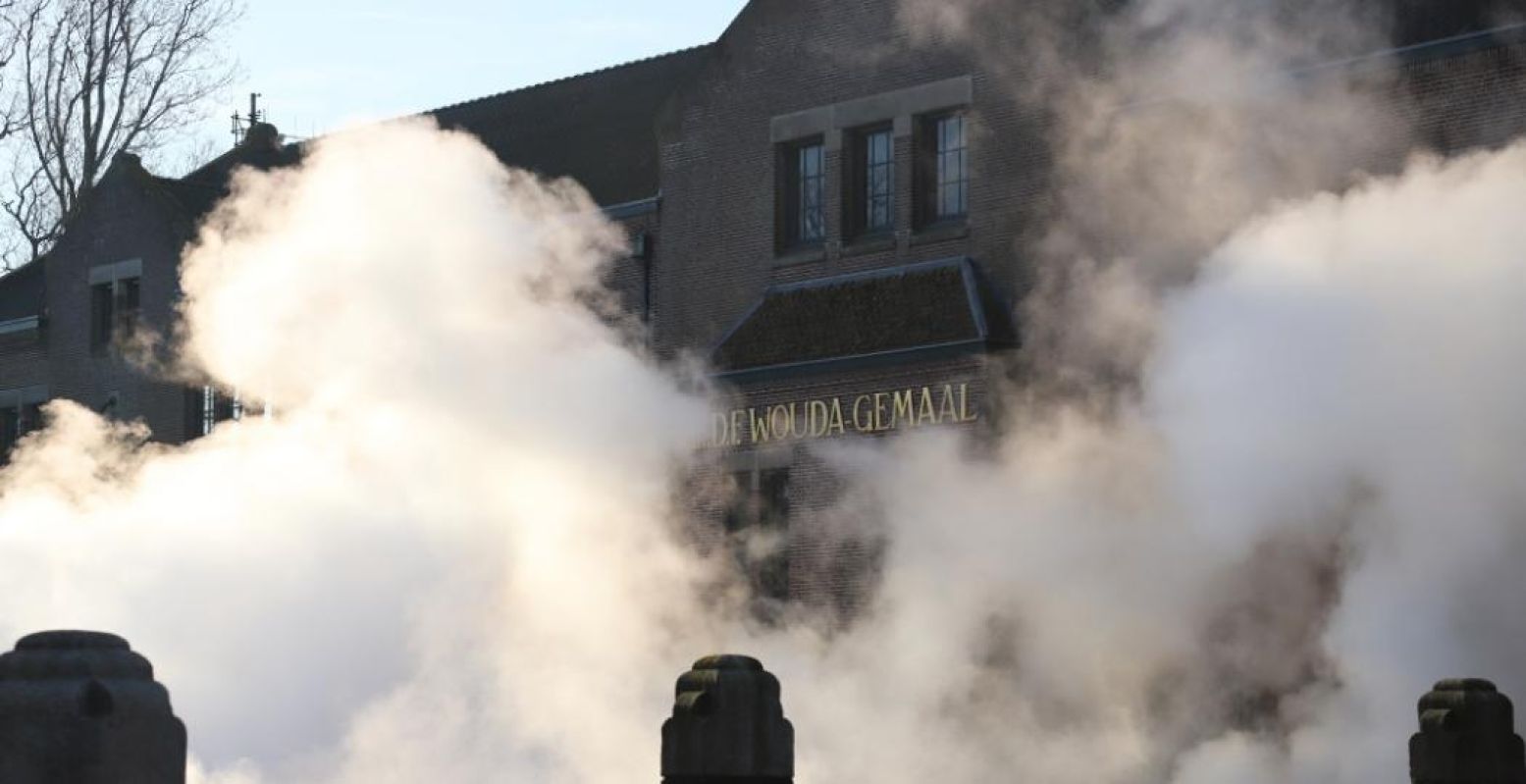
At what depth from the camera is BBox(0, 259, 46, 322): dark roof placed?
45562 mm

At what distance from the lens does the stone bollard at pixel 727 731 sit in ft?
44.9

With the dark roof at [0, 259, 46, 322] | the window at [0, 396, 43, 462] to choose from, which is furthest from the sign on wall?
the dark roof at [0, 259, 46, 322]

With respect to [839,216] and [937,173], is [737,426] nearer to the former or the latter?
[839,216]

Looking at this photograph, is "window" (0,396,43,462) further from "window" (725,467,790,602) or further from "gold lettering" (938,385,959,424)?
"gold lettering" (938,385,959,424)

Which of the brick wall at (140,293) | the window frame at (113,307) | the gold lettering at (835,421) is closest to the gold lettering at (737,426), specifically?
the gold lettering at (835,421)

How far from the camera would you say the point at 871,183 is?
3066 cm

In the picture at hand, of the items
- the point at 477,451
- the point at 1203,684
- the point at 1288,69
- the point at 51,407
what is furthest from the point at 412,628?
the point at 51,407

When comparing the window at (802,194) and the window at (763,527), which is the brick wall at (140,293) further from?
the window at (763,527)

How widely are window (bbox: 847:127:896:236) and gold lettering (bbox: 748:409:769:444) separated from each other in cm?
235

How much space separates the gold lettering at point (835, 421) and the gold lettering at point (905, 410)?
796 millimetres

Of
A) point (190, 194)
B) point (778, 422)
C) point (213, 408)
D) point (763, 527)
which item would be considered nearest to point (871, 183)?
point (778, 422)

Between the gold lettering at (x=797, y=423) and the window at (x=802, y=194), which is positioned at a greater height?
the window at (x=802, y=194)

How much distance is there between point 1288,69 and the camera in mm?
25172

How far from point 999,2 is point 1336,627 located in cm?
882
